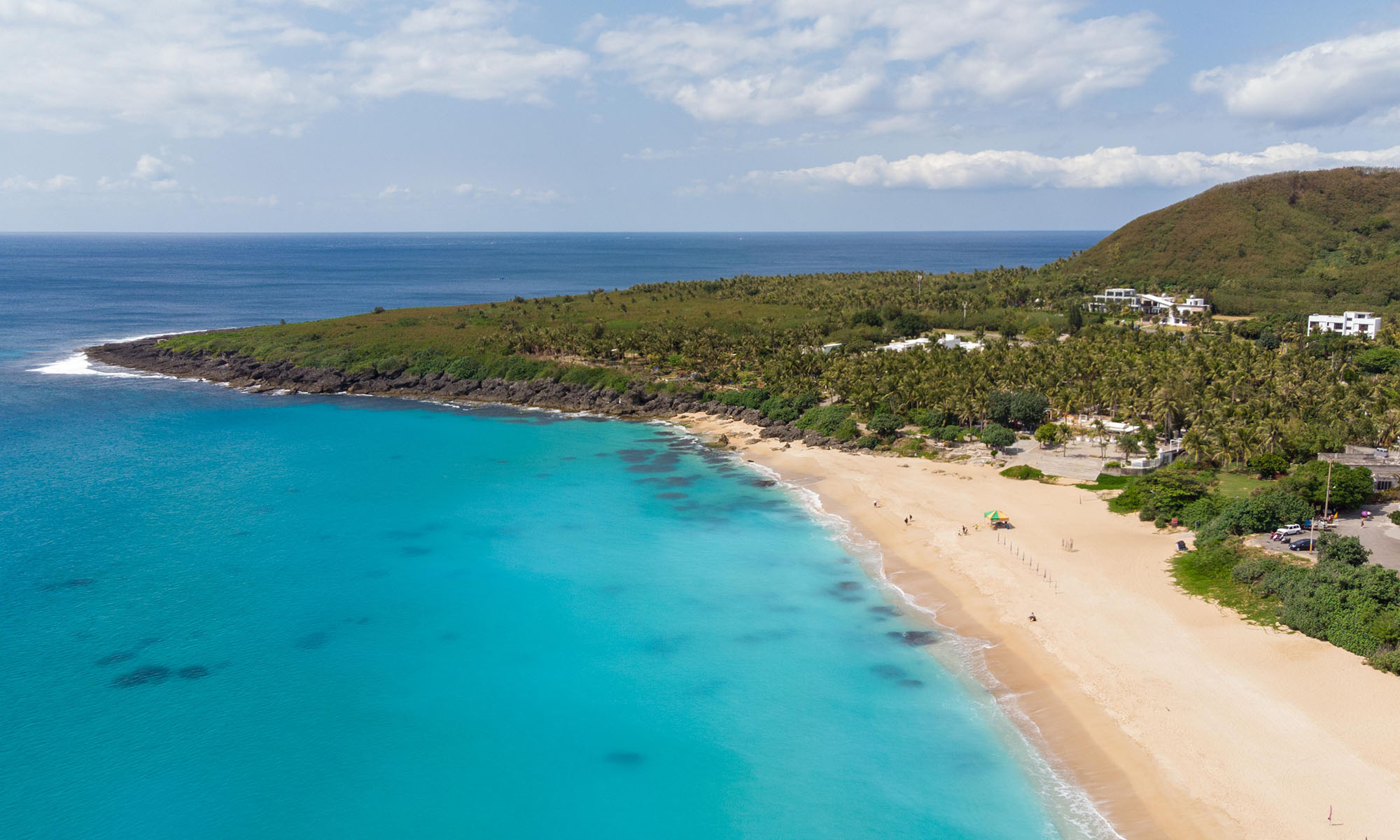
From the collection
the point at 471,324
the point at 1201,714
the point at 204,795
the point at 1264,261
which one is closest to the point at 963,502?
the point at 1201,714

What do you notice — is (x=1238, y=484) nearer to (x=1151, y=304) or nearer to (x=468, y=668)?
(x=468, y=668)

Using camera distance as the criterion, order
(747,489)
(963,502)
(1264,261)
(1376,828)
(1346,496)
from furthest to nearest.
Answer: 1. (1264,261)
2. (747,489)
3. (963,502)
4. (1346,496)
5. (1376,828)

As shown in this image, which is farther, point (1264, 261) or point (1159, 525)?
point (1264, 261)

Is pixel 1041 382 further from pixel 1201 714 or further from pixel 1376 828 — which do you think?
pixel 1376 828

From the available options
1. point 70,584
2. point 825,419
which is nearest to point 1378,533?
point 825,419

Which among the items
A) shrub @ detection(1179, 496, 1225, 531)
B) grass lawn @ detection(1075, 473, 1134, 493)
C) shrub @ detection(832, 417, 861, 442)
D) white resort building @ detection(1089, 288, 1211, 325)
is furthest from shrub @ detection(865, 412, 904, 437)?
white resort building @ detection(1089, 288, 1211, 325)

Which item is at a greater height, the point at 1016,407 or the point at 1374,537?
the point at 1016,407
